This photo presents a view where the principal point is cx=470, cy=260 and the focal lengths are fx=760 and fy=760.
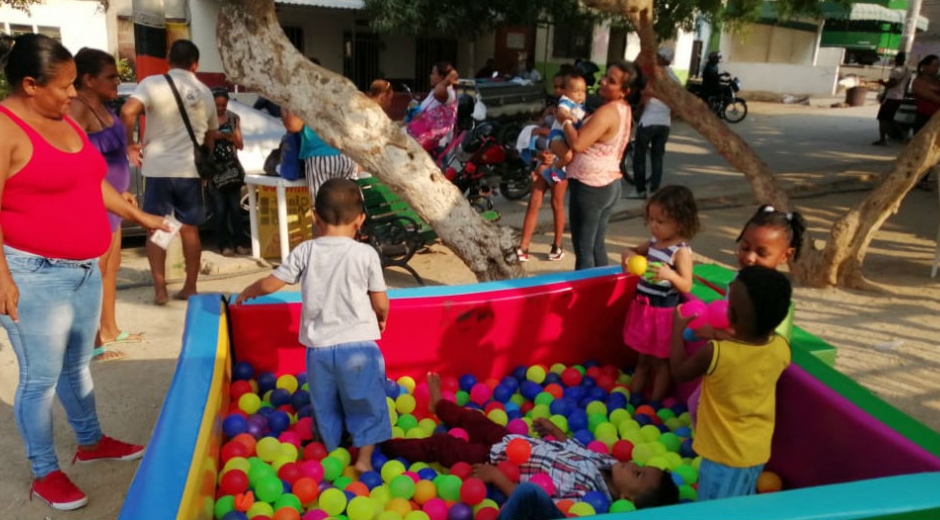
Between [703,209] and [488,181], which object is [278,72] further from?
[703,209]

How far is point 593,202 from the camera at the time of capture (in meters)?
4.95

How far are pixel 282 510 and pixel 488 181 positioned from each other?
19.1 feet

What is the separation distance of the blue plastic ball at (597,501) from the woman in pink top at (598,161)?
221 cm

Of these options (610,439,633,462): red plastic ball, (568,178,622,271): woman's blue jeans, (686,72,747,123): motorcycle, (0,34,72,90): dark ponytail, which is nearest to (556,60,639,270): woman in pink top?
(568,178,622,271): woman's blue jeans

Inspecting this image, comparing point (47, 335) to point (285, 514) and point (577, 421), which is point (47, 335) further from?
point (577, 421)

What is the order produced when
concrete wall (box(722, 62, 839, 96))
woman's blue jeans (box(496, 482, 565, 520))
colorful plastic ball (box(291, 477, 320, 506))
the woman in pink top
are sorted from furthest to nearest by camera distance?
concrete wall (box(722, 62, 839, 96)) → the woman in pink top → colorful plastic ball (box(291, 477, 320, 506)) → woman's blue jeans (box(496, 482, 565, 520))

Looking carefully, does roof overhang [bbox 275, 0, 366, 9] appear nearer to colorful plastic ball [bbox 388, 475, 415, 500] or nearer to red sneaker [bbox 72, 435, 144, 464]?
red sneaker [bbox 72, 435, 144, 464]

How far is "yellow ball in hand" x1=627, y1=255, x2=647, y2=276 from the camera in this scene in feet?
11.0

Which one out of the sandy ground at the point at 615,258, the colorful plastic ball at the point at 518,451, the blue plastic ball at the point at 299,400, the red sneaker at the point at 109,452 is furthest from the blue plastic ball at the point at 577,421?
the red sneaker at the point at 109,452

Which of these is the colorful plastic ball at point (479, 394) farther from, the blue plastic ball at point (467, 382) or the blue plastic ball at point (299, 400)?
the blue plastic ball at point (299, 400)

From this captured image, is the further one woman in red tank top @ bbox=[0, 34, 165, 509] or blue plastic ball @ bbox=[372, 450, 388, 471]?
blue plastic ball @ bbox=[372, 450, 388, 471]

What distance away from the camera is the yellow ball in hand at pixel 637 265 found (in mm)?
3363

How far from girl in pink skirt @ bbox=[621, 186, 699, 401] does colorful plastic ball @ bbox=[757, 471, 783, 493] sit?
80 centimetres

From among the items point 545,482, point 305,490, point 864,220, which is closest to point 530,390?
point 545,482
